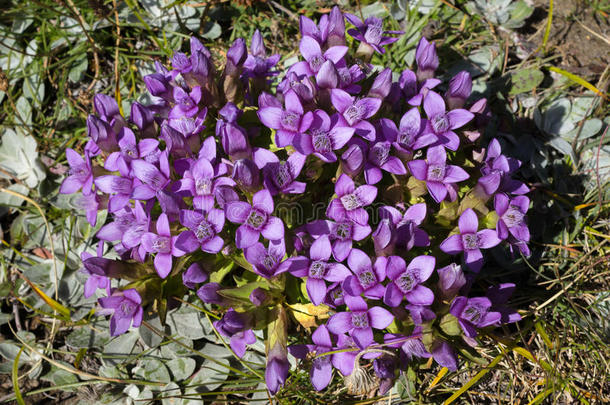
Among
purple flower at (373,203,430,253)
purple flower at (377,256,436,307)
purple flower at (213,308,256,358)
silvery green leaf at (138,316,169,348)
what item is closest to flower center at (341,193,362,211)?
purple flower at (373,203,430,253)

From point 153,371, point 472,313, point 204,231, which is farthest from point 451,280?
point 153,371

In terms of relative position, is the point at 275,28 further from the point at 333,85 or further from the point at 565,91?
the point at 565,91

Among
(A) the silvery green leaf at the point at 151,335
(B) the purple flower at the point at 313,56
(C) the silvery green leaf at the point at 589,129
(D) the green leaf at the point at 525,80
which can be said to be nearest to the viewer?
(B) the purple flower at the point at 313,56

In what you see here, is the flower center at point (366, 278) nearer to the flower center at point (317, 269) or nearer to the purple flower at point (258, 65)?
the flower center at point (317, 269)

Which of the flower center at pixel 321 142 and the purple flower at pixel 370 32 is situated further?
the purple flower at pixel 370 32

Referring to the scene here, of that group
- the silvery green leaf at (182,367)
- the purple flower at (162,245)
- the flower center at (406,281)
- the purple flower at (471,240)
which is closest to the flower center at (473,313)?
the purple flower at (471,240)

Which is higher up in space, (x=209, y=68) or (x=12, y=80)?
(x=209, y=68)

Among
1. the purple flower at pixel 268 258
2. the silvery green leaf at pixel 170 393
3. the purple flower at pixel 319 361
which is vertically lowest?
the silvery green leaf at pixel 170 393

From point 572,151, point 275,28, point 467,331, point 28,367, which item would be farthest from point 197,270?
point 572,151
